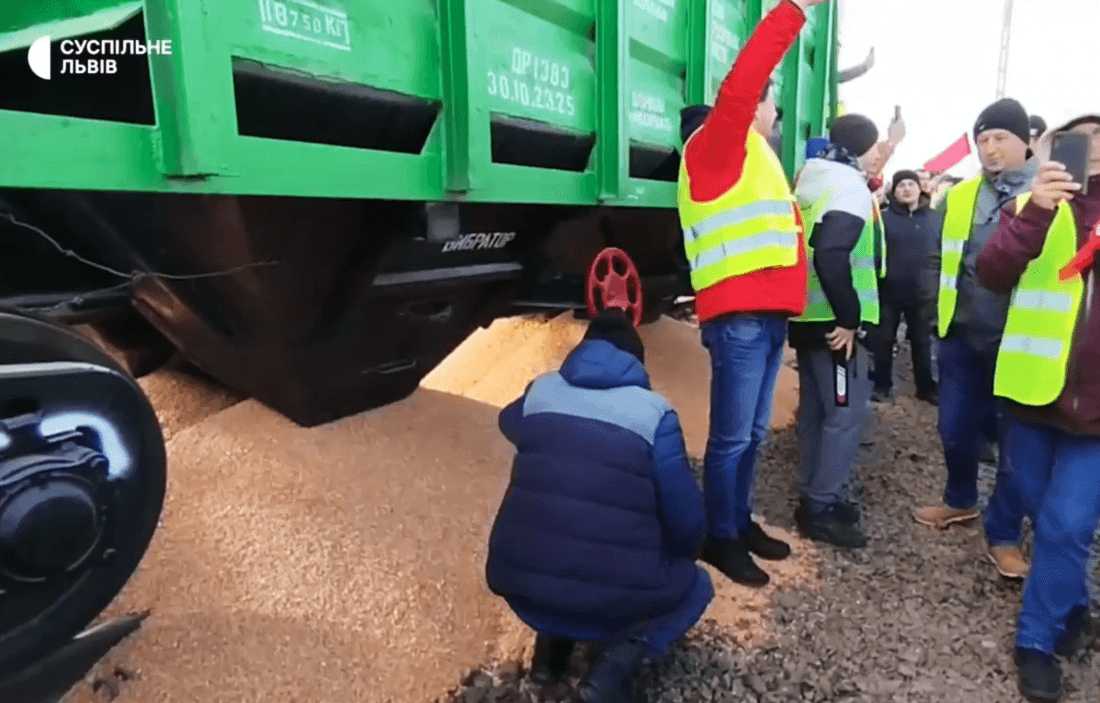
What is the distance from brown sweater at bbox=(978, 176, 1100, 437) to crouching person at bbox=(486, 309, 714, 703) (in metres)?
1.10

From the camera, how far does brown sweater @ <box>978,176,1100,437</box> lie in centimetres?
229

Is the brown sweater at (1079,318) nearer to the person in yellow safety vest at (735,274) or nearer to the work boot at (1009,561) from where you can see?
the person in yellow safety vest at (735,274)

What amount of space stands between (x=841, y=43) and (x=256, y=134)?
5.46 metres

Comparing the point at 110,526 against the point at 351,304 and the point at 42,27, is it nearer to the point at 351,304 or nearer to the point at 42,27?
the point at 42,27

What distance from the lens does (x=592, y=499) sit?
6.55ft

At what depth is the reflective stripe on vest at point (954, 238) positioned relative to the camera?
3.38 meters

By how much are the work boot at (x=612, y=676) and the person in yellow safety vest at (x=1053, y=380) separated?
1178mm

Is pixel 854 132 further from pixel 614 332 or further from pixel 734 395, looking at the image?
pixel 614 332

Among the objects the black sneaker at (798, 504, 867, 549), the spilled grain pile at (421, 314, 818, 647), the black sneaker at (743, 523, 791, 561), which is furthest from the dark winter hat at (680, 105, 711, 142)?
the spilled grain pile at (421, 314, 818, 647)

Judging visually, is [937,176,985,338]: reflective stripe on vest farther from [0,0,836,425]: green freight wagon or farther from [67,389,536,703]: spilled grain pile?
[67,389,536,703]: spilled grain pile

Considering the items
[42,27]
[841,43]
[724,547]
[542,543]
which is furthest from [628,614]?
[841,43]

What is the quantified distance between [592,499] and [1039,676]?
1.49 m

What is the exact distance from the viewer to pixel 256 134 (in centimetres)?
183

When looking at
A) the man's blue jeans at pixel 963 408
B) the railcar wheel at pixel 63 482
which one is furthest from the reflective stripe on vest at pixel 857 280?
the railcar wheel at pixel 63 482
